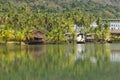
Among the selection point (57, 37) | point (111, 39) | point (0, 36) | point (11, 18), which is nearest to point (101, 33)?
point (111, 39)

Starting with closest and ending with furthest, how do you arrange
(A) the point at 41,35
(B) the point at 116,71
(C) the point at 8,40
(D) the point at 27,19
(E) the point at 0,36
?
(B) the point at 116,71 → (E) the point at 0,36 → (C) the point at 8,40 → (A) the point at 41,35 → (D) the point at 27,19

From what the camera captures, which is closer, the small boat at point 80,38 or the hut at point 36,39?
the hut at point 36,39

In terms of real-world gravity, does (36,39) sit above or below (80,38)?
above

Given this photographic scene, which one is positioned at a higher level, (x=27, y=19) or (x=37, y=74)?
(x=27, y=19)

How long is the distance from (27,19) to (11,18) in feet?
17.8

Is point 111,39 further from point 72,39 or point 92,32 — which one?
point 72,39

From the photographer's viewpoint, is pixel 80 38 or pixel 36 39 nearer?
pixel 36 39

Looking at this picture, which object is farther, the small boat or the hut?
the small boat

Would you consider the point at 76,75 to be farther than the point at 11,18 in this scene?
No

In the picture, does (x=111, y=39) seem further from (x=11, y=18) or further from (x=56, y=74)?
(x=56, y=74)

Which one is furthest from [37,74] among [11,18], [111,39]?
[111,39]

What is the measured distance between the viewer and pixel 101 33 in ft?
373

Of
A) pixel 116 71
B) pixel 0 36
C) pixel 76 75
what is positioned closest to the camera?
pixel 76 75

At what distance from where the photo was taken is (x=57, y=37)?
97625 millimetres
